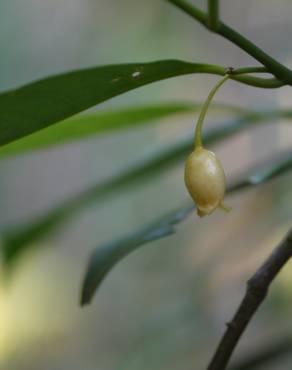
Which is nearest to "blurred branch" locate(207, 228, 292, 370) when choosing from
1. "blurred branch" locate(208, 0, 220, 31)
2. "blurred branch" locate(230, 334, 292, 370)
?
"blurred branch" locate(208, 0, 220, 31)

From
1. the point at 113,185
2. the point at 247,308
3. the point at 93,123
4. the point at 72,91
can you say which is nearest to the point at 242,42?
the point at 72,91

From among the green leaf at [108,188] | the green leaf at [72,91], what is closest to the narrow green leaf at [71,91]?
the green leaf at [72,91]

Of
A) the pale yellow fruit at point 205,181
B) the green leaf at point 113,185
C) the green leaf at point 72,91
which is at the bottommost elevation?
the pale yellow fruit at point 205,181

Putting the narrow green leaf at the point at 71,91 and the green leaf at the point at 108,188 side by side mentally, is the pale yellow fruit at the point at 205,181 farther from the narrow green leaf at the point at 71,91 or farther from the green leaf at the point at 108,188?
the green leaf at the point at 108,188

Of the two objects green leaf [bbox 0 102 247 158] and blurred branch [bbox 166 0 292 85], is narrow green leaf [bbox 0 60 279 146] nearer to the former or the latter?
blurred branch [bbox 166 0 292 85]

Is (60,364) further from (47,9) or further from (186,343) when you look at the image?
(47,9)

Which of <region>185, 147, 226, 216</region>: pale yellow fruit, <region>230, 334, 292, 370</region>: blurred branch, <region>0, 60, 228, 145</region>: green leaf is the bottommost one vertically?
<region>185, 147, 226, 216</region>: pale yellow fruit
